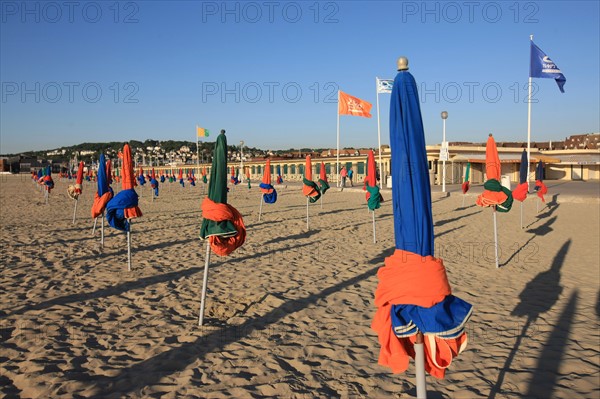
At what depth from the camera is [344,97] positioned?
34.5m

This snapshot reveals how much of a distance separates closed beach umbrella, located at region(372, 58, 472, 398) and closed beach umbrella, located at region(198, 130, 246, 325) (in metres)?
3.34

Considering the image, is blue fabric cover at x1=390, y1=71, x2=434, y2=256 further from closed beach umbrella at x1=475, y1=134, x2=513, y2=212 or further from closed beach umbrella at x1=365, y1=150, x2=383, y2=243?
closed beach umbrella at x1=365, y1=150, x2=383, y2=243

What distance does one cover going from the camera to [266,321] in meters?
5.93

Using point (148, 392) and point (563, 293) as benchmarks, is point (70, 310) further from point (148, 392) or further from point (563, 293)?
point (563, 293)

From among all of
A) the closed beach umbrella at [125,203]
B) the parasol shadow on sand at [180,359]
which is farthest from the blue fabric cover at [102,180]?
the parasol shadow on sand at [180,359]

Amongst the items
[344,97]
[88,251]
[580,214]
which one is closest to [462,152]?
[344,97]

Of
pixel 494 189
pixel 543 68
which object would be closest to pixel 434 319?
pixel 494 189

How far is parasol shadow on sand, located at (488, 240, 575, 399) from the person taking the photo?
14.9 feet

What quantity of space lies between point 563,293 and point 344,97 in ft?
96.2

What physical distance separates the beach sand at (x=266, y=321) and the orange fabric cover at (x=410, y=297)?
1.79 m

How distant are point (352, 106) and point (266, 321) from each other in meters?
30.9

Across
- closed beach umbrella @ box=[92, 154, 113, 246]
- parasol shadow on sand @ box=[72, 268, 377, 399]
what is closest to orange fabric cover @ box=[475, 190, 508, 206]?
parasol shadow on sand @ box=[72, 268, 377, 399]

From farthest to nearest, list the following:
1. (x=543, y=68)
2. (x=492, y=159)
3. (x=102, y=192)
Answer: (x=543, y=68), (x=102, y=192), (x=492, y=159)

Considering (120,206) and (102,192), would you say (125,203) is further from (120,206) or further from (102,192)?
(102,192)
